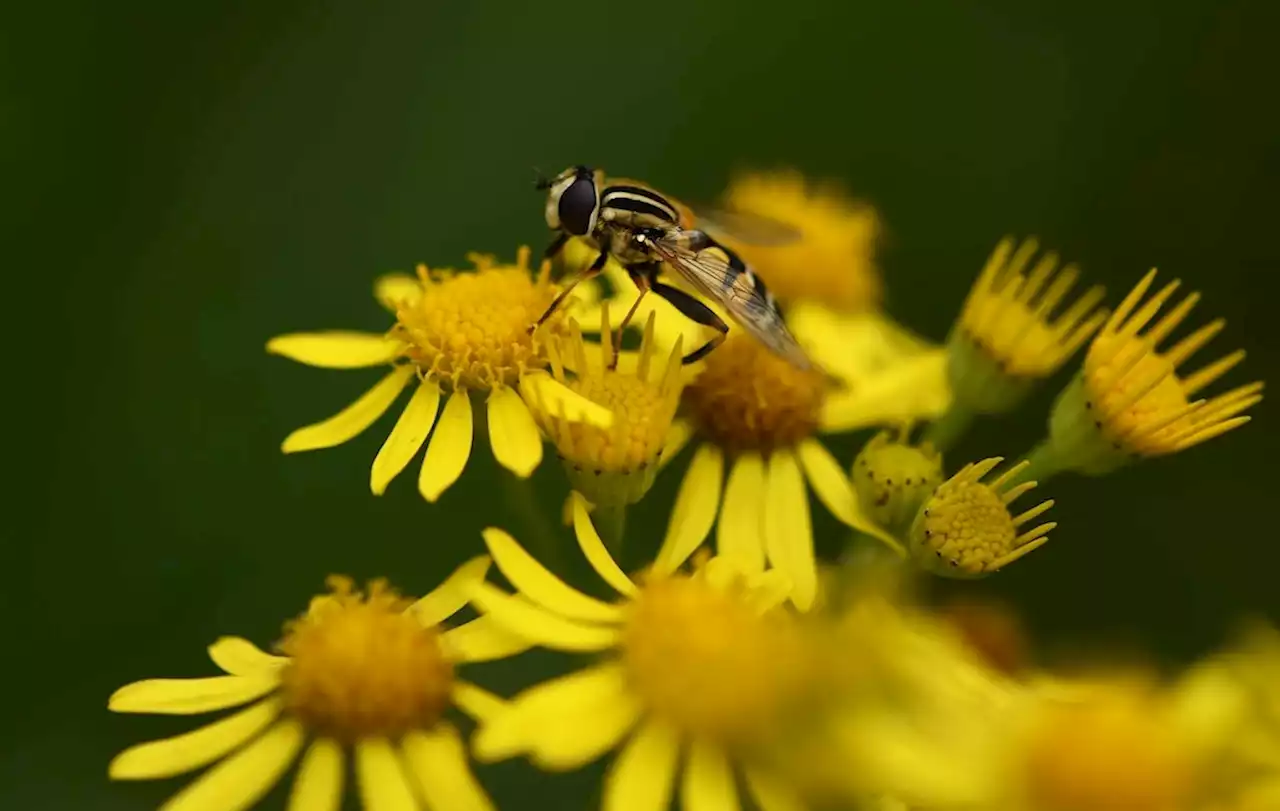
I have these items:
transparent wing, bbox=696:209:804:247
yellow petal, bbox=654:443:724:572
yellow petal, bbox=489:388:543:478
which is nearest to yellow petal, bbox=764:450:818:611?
yellow petal, bbox=654:443:724:572

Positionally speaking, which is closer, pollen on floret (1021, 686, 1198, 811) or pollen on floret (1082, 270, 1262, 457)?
pollen on floret (1021, 686, 1198, 811)

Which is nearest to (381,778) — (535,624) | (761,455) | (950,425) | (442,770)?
(442,770)

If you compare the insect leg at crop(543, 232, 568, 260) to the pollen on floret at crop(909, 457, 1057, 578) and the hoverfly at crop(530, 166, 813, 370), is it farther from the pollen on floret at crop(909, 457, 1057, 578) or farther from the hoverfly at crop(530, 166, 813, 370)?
the pollen on floret at crop(909, 457, 1057, 578)

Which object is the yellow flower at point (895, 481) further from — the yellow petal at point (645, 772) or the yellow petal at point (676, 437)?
the yellow petal at point (645, 772)

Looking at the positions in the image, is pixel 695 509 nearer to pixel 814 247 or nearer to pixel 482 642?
pixel 482 642

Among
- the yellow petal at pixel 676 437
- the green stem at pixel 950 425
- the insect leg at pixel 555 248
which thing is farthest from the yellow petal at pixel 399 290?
the green stem at pixel 950 425
